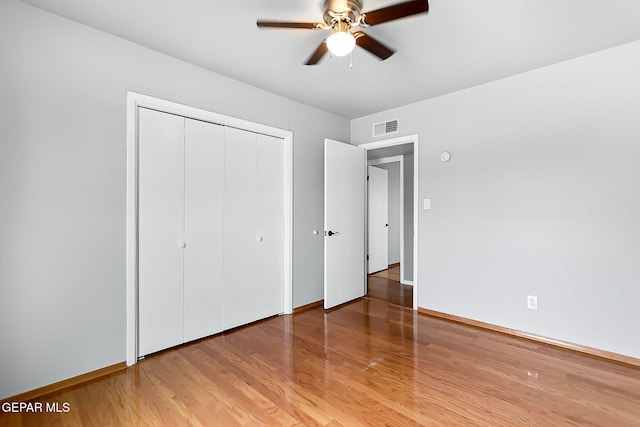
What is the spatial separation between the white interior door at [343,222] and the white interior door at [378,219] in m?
1.49

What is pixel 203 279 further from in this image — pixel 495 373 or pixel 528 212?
pixel 528 212

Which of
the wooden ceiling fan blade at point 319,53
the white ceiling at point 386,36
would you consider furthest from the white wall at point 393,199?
the wooden ceiling fan blade at point 319,53

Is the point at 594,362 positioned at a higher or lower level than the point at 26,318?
lower

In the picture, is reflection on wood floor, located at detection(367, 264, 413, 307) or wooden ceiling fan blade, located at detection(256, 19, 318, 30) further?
reflection on wood floor, located at detection(367, 264, 413, 307)

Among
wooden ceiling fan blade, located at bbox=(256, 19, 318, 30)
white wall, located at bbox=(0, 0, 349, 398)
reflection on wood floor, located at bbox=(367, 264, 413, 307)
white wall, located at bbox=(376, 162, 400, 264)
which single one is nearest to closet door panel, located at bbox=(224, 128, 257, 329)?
white wall, located at bbox=(0, 0, 349, 398)

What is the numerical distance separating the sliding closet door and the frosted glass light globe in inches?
63.1

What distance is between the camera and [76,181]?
2068mm

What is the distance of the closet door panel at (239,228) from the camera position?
9.72 feet

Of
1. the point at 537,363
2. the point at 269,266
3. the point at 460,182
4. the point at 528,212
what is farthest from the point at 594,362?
the point at 269,266

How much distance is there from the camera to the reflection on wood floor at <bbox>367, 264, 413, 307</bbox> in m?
4.07

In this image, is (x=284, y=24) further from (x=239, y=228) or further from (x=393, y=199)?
(x=393, y=199)

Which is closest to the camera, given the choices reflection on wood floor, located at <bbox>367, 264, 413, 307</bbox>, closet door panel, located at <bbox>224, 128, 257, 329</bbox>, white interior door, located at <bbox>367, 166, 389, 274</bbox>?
closet door panel, located at <bbox>224, 128, 257, 329</bbox>

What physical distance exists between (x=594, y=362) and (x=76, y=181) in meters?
4.13

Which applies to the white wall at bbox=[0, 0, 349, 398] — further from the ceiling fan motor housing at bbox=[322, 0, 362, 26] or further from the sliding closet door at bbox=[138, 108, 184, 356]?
the ceiling fan motor housing at bbox=[322, 0, 362, 26]
